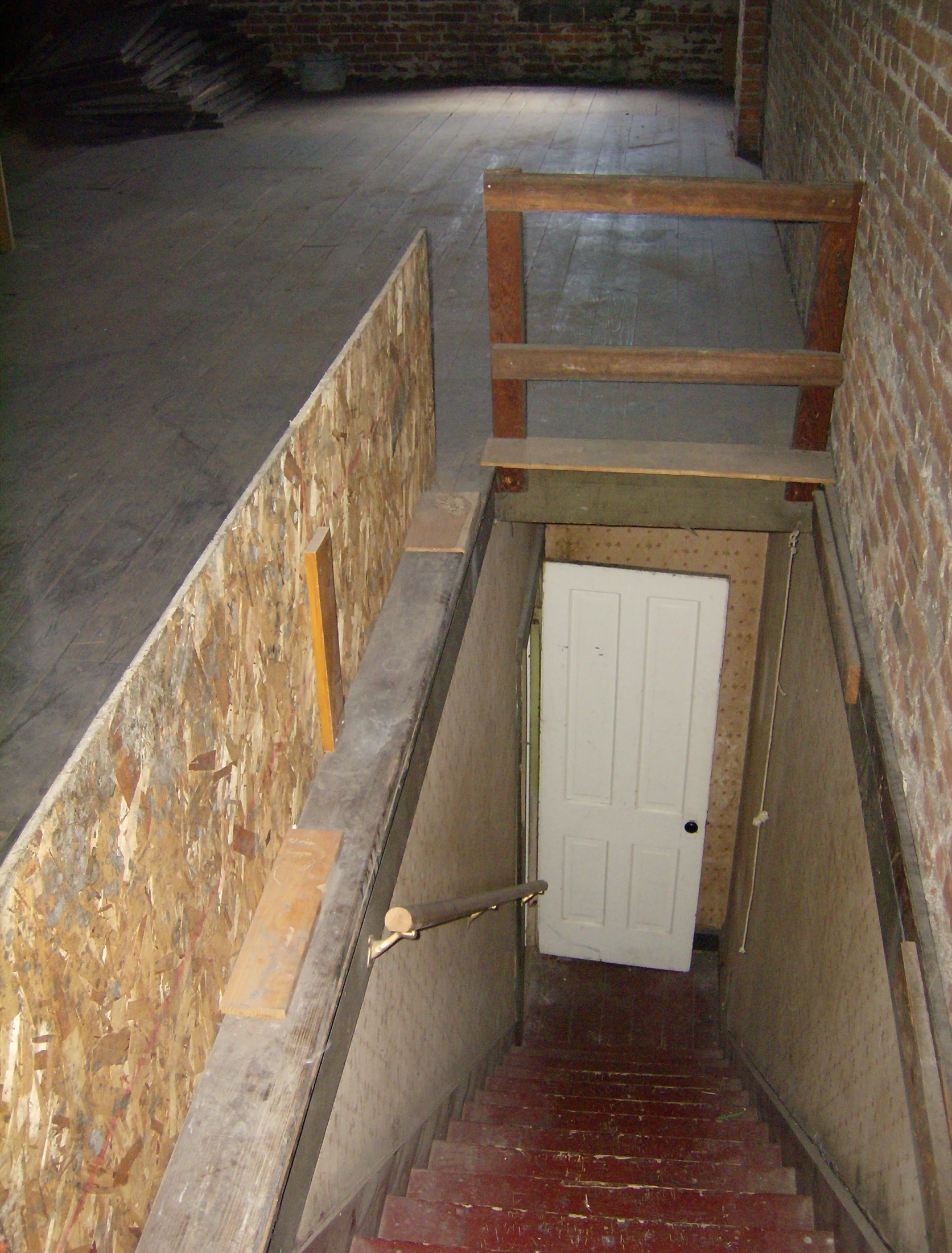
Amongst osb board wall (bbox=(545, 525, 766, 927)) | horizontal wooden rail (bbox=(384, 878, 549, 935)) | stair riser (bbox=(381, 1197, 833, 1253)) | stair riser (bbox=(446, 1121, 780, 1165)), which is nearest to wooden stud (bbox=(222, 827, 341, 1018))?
horizontal wooden rail (bbox=(384, 878, 549, 935))

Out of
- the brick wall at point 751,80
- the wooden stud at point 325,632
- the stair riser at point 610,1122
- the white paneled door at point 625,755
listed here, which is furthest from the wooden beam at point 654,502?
the brick wall at point 751,80

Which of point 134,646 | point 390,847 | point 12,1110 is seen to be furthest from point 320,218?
point 12,1110

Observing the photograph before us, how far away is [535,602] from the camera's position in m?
5.11

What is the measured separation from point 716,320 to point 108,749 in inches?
143

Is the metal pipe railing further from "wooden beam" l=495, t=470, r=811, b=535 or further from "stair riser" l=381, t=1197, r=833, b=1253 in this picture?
"wooden beam" l=495, t=470, r=811, b=535

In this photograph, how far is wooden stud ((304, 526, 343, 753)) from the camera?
2051 millimetres

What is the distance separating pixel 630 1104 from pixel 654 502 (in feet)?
8.24

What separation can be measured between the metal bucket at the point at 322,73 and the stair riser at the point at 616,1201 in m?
8.84

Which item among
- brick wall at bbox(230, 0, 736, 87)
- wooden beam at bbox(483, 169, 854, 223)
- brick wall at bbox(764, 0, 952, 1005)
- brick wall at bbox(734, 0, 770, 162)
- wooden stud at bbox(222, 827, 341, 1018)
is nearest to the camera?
wooden stud at bbox(222, 827, 341, 1018)

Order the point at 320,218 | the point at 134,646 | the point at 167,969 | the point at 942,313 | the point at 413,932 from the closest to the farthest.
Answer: the point at 167,969, the point at 942,313, the point at 413,932, the point at 134,646, the point at 320,218

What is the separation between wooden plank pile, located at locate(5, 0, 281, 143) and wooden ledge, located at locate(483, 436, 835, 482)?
5.50m

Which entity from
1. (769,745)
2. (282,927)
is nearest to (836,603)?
(282,927)

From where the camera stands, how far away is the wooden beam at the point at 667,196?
2812 millimetres

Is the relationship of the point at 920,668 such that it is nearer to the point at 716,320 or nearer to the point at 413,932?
the point at 413,932
